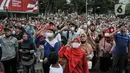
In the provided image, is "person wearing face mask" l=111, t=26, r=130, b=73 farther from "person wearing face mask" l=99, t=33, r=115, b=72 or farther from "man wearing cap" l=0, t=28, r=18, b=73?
"man wearing cap" l=0, t=28, r=18, b=73

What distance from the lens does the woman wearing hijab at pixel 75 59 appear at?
6.46m

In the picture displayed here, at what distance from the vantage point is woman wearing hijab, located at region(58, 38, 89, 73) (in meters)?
6.46

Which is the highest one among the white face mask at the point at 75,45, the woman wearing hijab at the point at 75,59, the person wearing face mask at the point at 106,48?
the white face mask at the point at 75,45

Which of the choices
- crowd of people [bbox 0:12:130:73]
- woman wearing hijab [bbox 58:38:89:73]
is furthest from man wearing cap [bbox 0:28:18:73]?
woman wearing hijab [bbox 58:38:89:73]

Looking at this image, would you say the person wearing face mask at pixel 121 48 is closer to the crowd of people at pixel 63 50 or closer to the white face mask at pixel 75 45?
the crowd of people at pixel 63 50

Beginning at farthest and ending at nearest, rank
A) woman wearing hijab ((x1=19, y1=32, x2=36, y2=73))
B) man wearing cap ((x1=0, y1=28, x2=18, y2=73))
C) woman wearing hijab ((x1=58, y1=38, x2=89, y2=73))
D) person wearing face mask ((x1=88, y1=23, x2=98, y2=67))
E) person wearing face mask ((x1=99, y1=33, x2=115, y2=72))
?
person wearing face mask ((x1=99, y1=33, x2=115, y2=72)) < person wearing face mask ((x1=88, y1=23, x2=98, y2=67)) < man wearing cap ((x1=0, y1=28, x2=18, y2=73)) < woman wearing hijab ((x1=19, y1=32, x2=36, y2=73)) < woman wearing hijab ((x1=58, y1=38, x2=89, y2=73))

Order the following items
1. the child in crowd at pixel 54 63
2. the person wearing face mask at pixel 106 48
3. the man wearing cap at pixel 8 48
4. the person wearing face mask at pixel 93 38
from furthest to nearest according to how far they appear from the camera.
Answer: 1. the person wearing face mask at pixel 106 48
2. the person wearing face mask at pixel 93 38
3. the man wearing cap at pixel 8 48
4. the child in crowd at pixel 54 63

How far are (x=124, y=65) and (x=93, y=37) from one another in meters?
1.65

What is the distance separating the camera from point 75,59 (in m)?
6.45

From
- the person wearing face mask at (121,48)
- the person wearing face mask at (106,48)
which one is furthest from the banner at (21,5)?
the person wearing face mask at (121,48)

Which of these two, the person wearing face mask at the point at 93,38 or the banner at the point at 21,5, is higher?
the banner at the point at 21,5

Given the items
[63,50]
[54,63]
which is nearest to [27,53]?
[63,50]

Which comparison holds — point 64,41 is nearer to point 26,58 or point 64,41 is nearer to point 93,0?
point 26,58

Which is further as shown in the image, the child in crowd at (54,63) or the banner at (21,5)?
the banner at (21,5)
